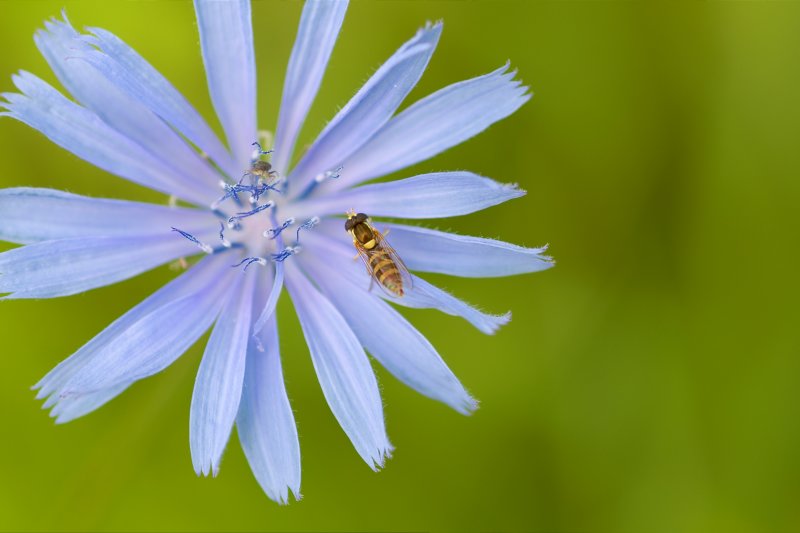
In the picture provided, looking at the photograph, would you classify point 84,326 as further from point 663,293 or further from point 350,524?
point 663,293

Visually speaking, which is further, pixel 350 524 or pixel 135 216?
pixel 350 524

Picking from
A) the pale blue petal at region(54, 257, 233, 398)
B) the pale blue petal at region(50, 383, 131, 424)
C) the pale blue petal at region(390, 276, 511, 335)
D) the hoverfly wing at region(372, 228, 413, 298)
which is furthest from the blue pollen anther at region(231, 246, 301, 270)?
the pale blue petal at region(50, 383, 131, 424)

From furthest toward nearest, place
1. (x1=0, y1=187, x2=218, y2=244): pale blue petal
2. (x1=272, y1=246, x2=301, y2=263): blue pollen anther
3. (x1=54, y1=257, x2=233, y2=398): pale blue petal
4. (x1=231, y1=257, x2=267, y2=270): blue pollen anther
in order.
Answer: (x1=231, y1=257, x2=267, y2=270): blue pollen anther < (x1=272, y1=246, x2=301, y2=263): blue pollen anther < (x1=0, y1=187, x2=218, y2=244): pale blue petal < (x1=54, y1=257, x2=233, y2=398): pale blue petal

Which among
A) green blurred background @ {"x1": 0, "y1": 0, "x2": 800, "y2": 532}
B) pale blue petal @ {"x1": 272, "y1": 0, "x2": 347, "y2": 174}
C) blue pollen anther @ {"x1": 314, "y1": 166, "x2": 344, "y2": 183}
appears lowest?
green blurred background @ {"x1": 0, "y1": 0, "x2": 800, "y2": 532}

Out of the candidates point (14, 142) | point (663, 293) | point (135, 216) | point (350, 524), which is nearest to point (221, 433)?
point (135, 216)

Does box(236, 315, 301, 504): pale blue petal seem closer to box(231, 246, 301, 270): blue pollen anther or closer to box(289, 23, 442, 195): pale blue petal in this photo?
box(231, 246, 301, 270): blue pollen anther

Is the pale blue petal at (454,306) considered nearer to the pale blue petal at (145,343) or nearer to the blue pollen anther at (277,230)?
the blue pollen anther at (277,230)
